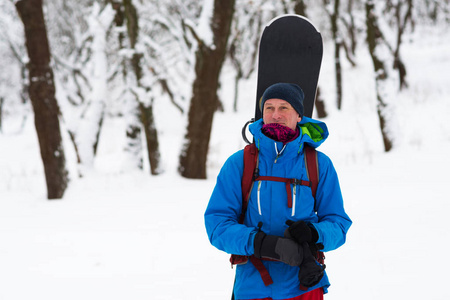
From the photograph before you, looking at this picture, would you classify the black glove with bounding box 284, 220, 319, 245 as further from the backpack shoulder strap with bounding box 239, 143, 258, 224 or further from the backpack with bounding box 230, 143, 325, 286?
the backpack shoulder strap with bounding box 239, 143, 258, 224

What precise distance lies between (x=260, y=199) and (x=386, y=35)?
21.3ft

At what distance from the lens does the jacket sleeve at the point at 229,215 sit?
157 centimetres

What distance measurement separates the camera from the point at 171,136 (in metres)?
17.5

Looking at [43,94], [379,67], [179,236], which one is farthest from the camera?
[379,67]

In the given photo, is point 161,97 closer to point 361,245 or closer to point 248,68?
point 248,68

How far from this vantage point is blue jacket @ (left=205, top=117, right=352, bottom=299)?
1.62m

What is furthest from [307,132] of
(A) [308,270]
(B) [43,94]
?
(B) [43,94]

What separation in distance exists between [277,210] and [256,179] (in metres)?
0.16

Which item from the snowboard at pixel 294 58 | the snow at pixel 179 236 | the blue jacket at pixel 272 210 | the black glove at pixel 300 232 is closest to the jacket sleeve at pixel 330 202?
the blue jacket at pixel 272 210

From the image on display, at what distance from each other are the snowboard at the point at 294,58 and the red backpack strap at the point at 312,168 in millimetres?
670

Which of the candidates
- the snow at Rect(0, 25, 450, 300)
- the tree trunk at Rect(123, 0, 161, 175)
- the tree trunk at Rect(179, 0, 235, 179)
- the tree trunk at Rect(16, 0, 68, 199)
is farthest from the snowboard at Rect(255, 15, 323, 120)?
the tree trunk at Rect(123, 0, 161, 175)

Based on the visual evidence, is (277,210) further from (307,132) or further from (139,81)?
(139,81)

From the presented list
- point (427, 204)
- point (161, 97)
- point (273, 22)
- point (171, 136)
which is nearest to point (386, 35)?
point (427, 204)

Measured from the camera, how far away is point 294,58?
2367mm
